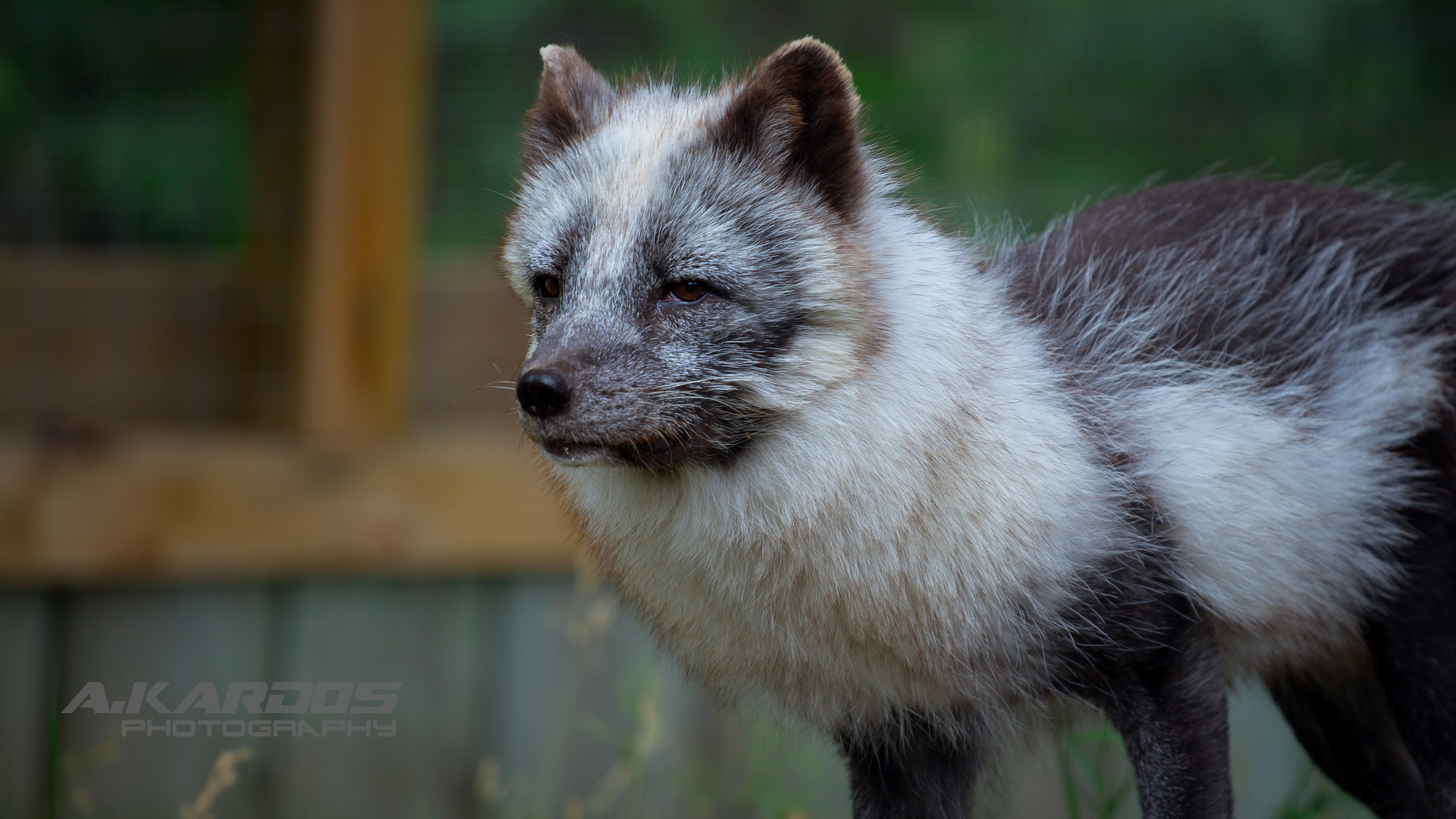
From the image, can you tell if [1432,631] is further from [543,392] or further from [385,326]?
[385,326]

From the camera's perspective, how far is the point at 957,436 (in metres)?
2.11

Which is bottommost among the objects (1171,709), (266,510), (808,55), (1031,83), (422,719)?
(422,719)

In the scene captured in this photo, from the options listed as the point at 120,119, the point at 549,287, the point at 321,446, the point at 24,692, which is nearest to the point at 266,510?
the point at 321,446

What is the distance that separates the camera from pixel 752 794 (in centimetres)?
342

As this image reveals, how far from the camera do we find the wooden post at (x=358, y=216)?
3.70m

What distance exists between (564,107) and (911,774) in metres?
1.36

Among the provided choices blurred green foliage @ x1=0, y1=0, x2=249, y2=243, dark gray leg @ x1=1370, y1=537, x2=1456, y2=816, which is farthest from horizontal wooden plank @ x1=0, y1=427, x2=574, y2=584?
dark gray leg @ x1=1370, y1=537, x2=1456, y2=816

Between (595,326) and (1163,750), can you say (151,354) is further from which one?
(1163,750)

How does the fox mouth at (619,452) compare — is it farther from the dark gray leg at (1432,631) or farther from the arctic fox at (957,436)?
the dark gray leg at (1432,631)

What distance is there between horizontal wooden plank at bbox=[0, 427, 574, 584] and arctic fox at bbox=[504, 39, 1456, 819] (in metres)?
1.60

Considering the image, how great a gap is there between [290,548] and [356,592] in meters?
0.28

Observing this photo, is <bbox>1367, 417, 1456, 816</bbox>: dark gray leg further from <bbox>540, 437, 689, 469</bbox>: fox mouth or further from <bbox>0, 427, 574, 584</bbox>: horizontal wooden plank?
<bbox>0, 427, 574, 584</bbox>: horizontal wooden plank

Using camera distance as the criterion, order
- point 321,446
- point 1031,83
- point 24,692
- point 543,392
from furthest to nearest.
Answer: point 1031,83
point 321,446
point 24,692
point 543,392

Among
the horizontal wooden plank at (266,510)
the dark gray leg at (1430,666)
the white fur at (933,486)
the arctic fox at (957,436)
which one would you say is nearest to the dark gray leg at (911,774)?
the arctic fox at (957,436)
